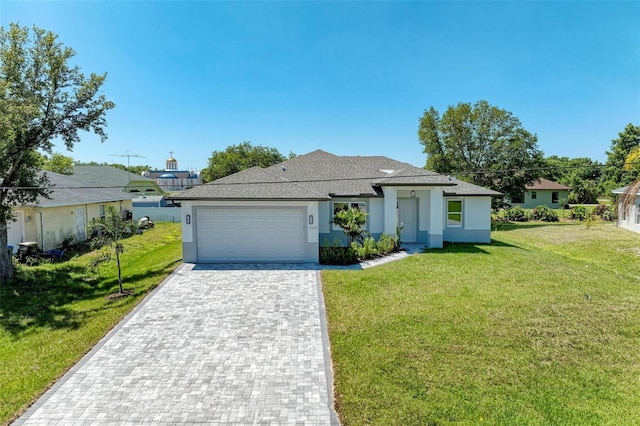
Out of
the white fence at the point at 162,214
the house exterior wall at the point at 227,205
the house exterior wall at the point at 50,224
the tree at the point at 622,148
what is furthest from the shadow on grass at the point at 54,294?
the tree at the point at 622,148

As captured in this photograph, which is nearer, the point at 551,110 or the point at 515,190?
the point at 551,110

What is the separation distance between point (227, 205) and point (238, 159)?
4411 cm

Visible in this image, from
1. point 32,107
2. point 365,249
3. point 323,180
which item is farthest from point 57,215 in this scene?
point 365,249

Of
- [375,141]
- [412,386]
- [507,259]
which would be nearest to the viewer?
[412,386]

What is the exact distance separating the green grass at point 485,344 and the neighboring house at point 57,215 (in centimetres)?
1149

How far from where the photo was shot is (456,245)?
17.2 m

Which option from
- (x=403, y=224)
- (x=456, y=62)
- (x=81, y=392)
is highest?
(x=456, y=62)

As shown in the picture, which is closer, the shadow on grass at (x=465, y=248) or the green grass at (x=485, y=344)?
the green grass at (x=485, y=344)

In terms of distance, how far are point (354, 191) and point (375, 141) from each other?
1284 centimetres

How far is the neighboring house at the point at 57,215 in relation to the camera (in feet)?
50.6

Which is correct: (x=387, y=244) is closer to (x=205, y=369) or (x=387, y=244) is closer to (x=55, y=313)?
(x=205, y=369)

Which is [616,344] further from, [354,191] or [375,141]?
[375,141]

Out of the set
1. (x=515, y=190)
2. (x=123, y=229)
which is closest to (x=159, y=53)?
(x=123, y=229)

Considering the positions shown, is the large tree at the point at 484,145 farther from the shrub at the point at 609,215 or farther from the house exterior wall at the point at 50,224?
the house exterior wall at the point at 50,224
